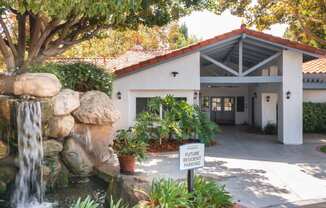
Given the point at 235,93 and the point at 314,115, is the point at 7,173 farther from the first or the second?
the point at 235,93

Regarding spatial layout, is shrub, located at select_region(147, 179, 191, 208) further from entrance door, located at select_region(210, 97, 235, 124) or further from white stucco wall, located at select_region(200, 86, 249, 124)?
entrance door, located at select_region(210, 97, 235, 124)

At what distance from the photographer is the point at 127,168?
Answer: 400 inches

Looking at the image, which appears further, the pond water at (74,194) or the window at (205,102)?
the window at (205,102)

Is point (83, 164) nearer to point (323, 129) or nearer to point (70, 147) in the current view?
point (70, 147)

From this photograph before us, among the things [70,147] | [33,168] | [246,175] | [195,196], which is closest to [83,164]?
[70,147]

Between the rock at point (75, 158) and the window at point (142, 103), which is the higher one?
the window at point (142, 103)

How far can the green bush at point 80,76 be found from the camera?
10.1m

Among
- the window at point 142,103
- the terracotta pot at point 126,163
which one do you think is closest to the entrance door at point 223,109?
the window at point 142,103

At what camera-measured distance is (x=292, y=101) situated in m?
17.1

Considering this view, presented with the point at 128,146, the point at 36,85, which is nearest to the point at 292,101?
the point at 128,146

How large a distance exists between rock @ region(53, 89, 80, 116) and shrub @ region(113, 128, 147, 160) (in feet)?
6.55

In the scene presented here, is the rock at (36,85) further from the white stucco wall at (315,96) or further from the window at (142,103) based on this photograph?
the white stucco wall at (315,96)

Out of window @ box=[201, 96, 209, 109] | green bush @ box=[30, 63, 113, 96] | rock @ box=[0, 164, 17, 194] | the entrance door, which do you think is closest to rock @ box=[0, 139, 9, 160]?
rock @ box=[0, 164, 17, 194]

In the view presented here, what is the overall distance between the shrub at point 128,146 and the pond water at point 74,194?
132cm
